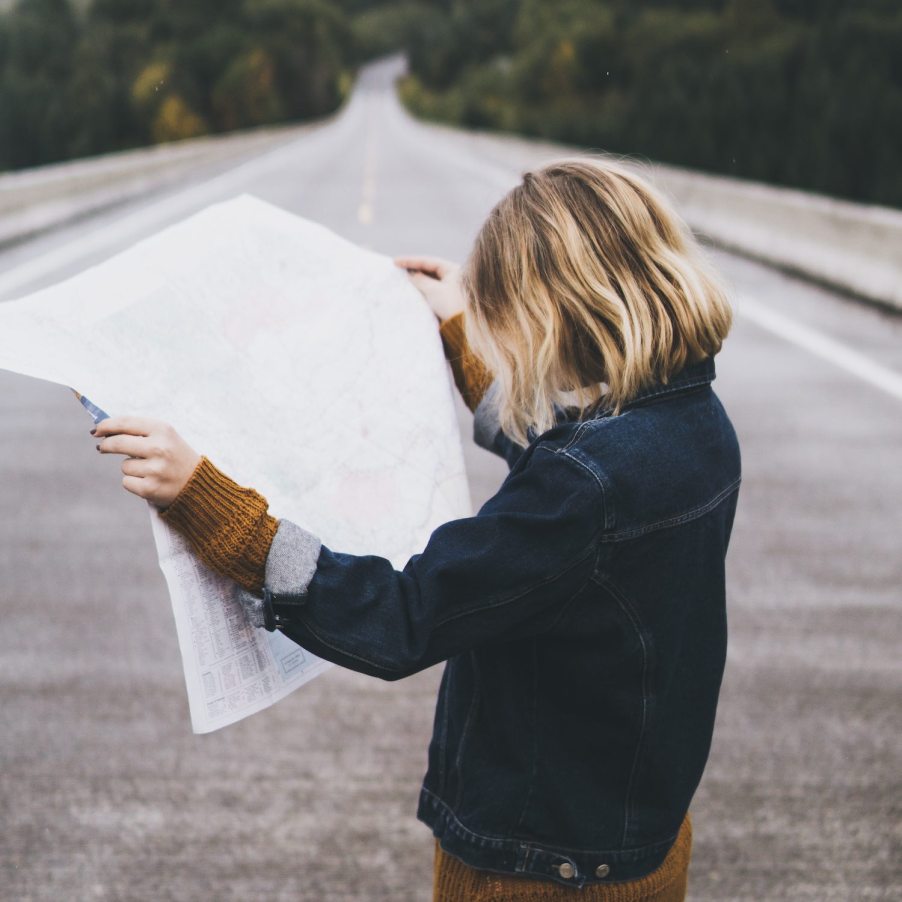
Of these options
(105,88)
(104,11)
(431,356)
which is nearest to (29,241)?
(431,356)

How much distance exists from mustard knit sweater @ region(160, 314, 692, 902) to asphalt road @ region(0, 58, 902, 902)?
1145 mm

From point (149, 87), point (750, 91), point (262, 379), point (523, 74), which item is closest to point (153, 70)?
point (149, 87)

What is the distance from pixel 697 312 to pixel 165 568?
2.49 ft

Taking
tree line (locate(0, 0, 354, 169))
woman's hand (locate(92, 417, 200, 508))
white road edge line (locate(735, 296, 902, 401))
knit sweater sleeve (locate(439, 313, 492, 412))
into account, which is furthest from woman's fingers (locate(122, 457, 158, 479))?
tree line (locate(0, 0, 354, 169))

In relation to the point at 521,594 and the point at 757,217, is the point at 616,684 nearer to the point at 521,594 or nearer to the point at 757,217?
the point at 521,594

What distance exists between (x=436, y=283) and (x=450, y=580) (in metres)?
0.92

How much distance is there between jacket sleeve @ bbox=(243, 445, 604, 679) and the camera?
140cm

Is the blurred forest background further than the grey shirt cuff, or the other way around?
the blurred forest background

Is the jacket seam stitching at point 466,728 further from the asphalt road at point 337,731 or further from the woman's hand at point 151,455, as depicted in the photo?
the asphalt road at point 337,731

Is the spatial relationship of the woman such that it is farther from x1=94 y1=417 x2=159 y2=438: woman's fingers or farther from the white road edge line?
the white road edge line

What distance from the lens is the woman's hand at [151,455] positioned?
4.69 ft

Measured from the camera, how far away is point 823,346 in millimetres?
8969

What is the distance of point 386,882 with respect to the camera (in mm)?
2834

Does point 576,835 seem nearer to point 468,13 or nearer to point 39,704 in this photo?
point 39,704
